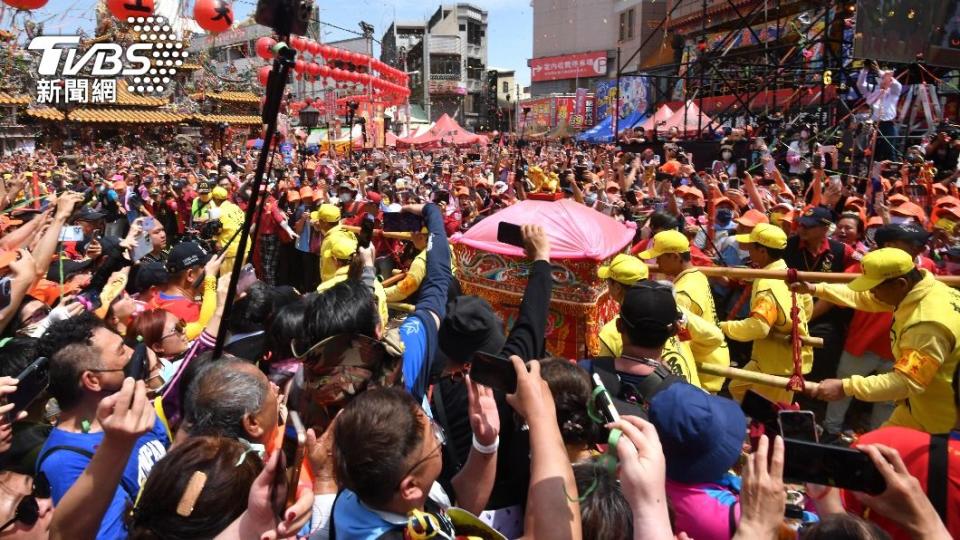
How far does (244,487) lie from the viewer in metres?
1.58

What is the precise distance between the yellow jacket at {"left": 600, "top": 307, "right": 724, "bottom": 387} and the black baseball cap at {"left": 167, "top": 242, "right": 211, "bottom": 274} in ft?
8.82

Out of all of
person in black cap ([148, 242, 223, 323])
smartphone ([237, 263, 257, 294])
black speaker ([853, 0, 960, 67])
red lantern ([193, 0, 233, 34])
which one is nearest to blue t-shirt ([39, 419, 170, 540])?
smartphone ([237, 263, 257, 294])

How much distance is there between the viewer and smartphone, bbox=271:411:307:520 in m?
1.45

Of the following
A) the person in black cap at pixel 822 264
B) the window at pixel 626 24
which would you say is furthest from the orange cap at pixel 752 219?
the window at pixel 626 24

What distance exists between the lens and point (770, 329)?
380cm

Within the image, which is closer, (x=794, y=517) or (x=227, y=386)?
(x=794, y=517)

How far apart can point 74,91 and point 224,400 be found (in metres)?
31.4

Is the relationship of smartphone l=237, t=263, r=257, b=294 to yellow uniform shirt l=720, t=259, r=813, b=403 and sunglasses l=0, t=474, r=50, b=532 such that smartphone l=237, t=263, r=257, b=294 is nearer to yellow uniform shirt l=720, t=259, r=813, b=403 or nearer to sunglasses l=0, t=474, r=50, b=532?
sunglasses l=0, t=474, r=50, b=532

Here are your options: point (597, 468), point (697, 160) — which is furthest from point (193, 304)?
point (697, 160)

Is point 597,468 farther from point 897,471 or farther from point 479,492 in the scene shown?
point 897,471

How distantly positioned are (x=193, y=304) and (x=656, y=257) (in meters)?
2.99

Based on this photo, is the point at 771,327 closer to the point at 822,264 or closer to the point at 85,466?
the point at 822,264

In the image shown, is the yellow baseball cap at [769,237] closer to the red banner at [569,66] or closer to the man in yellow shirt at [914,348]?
the man in yellow shirt at [914,348]

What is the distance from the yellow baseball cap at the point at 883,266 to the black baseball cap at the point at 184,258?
12.8 ft
